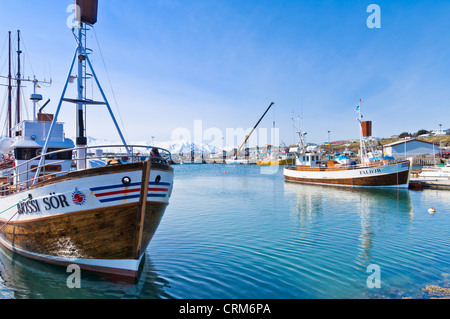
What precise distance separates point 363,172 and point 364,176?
1.68 feet

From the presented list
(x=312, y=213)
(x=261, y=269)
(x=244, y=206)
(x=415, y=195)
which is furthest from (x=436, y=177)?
(x=261, y=269)

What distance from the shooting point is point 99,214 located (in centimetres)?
785

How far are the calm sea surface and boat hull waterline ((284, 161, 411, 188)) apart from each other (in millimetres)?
14847

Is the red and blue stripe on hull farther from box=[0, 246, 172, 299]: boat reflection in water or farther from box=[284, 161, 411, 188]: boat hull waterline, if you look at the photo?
box=[284, 161, 411, 188]: boat hull waterline

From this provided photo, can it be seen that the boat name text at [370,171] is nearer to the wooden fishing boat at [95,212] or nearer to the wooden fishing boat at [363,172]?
the wooden fishing boat at [363,172]

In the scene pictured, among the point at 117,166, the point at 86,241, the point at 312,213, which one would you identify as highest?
the point at 117,166

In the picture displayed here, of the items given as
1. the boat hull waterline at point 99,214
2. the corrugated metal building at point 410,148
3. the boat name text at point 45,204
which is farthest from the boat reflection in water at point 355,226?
the corrugated metal building at point 410,148

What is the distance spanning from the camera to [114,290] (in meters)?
7.66

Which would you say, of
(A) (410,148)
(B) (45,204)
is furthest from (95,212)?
(A) (410,148)

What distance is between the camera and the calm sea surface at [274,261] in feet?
25.1

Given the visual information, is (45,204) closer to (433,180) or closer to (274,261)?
(274,261)

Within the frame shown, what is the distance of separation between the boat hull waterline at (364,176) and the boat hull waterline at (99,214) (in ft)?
102
